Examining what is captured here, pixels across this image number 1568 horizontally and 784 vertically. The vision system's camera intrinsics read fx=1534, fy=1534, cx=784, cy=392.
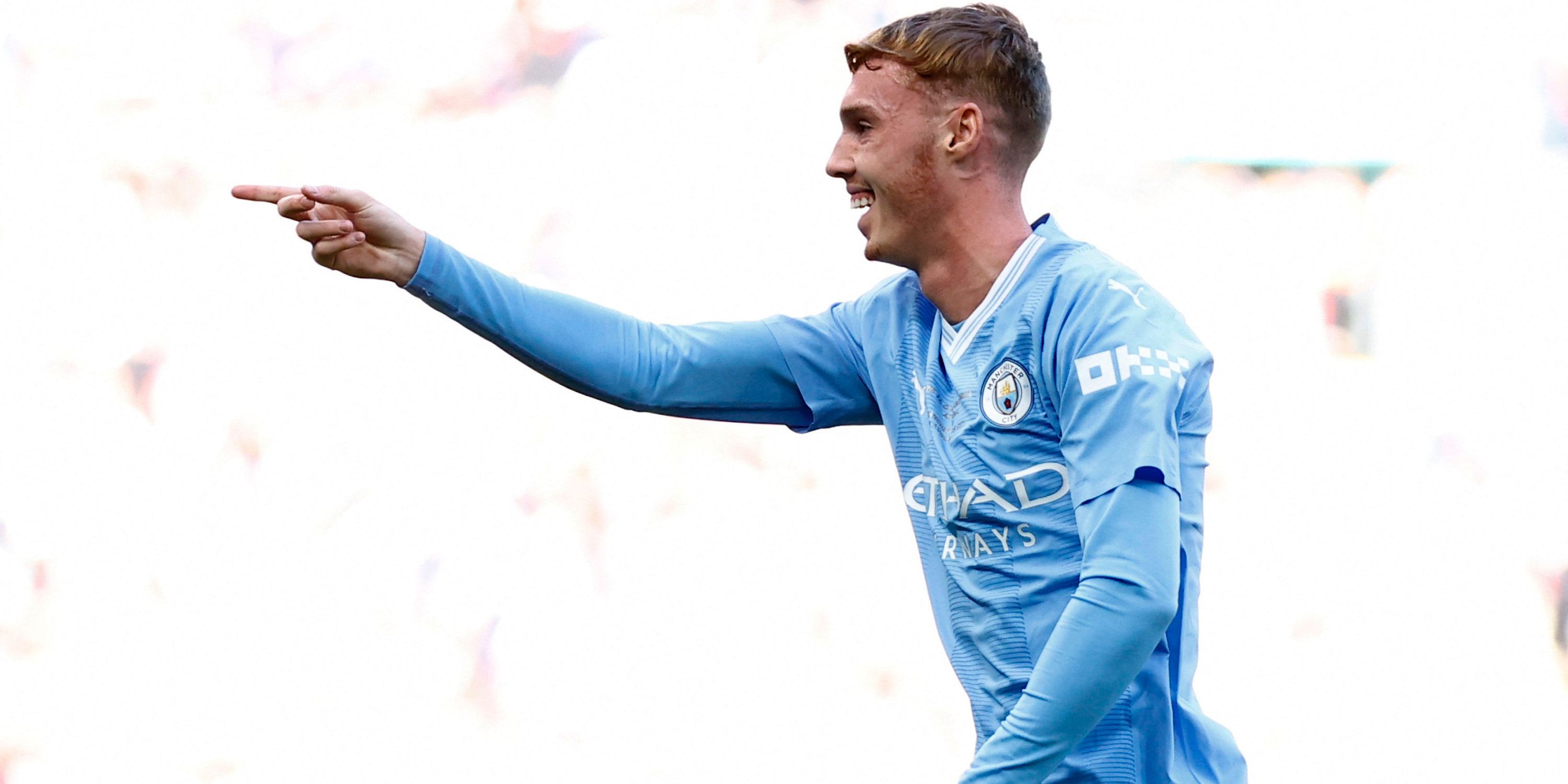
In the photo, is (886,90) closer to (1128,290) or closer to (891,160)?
(891,160)

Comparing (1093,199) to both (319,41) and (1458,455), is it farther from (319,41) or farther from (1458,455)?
(319,41)

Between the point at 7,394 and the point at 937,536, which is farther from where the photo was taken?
the point at 7,394

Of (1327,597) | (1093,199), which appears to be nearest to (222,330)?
(1093,199)

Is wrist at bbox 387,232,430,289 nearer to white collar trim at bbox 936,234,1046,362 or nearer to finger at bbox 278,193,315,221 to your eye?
finger at bbox 278,193,315,221

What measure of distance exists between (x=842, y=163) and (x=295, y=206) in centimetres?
57

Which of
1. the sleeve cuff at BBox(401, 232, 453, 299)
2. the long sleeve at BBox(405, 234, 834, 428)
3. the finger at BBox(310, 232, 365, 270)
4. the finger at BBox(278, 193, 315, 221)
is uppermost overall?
the finger at BBox(278, 193, 315, 221)

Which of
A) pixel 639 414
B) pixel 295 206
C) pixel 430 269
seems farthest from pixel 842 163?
pixel 639 414

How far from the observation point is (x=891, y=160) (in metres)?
1.63

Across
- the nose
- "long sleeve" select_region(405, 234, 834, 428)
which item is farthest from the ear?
"long sleeve" select_region(405, 234, 834, 428)

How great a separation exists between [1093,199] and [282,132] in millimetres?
1555

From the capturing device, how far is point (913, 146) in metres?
1.63

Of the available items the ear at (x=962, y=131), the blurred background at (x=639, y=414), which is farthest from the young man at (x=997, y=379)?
the blurred background at (x=639, y=414)

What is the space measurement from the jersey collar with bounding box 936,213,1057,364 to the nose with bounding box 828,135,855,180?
199mm

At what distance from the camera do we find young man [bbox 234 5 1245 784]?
4.40 feet
